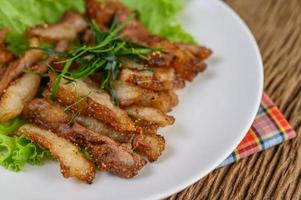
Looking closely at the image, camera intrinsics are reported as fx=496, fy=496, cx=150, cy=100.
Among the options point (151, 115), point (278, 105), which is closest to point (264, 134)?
point (278, 105)

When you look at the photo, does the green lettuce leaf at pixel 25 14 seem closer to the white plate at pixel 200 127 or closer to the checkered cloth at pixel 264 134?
the white plate at pixel 200 127

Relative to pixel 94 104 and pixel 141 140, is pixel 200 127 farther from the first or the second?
pixel 94 104

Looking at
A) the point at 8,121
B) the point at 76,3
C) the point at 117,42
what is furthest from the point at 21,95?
the point at 76,3

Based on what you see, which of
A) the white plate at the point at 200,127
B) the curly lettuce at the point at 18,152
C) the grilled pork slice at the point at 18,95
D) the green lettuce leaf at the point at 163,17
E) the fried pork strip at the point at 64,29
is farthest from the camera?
the green lettuce leaf at the point at 163,17

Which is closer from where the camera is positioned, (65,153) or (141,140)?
(65,153)

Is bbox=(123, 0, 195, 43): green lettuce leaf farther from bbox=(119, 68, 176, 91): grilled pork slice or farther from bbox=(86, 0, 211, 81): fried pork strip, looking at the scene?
bbox=(119, 68, 176, 91): grilled pork slice

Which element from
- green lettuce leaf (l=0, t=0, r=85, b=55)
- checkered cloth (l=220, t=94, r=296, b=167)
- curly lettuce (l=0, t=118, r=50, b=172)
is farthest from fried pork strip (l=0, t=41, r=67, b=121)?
checkered cloth (l=220, t=94, r=296, b=167)

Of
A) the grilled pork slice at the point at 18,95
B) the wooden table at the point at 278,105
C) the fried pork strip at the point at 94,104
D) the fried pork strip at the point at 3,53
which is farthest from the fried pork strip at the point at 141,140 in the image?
the fried pork strip at the point at 3,53
